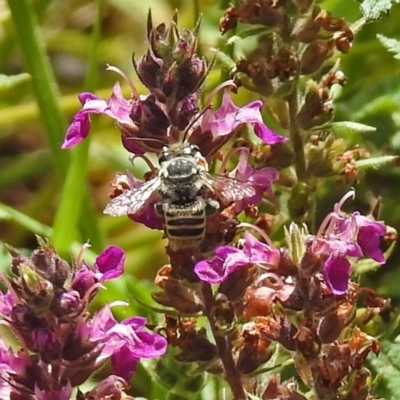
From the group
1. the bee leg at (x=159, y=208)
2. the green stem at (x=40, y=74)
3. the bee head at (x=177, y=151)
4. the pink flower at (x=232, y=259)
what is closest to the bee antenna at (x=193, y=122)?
the bee head at (x=177, y=151)

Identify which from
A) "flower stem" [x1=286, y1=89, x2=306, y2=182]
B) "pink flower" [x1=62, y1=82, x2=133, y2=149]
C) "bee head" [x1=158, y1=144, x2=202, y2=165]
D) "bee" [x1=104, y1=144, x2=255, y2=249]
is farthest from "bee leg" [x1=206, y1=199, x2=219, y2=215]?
"flower stem" [x1=286, y1=89, x2=306, y2=182]

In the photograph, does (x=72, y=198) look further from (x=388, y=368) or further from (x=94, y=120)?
(x=94, y=120)

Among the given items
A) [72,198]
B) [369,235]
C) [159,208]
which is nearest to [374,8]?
[369,235]

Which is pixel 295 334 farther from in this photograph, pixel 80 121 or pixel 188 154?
pixel 80 121

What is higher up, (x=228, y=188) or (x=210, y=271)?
(x=228, y=188)

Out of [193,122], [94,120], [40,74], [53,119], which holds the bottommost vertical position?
[193,122]

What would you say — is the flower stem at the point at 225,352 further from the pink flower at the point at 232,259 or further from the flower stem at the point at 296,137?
the flower stem at the point at 296,137
